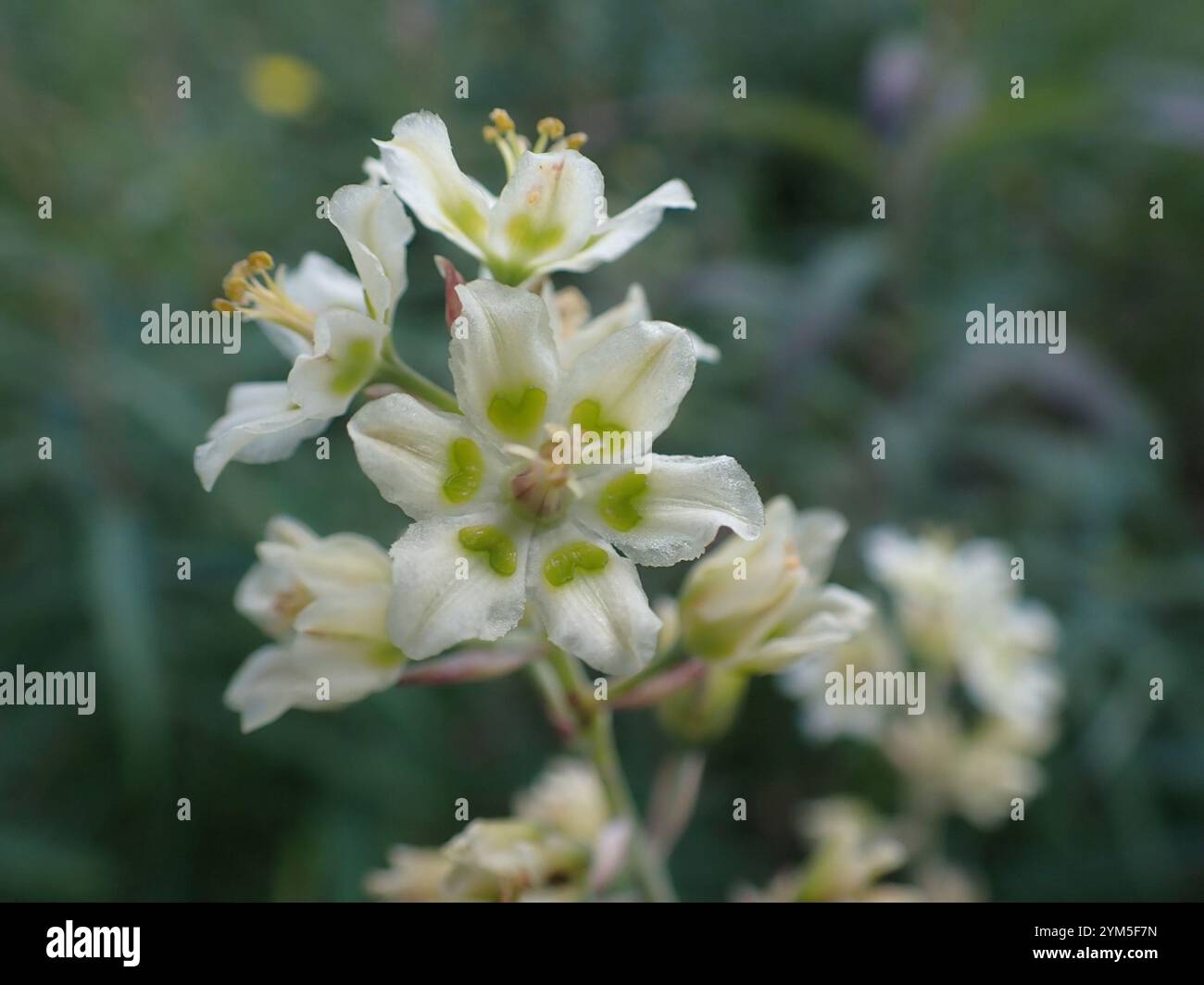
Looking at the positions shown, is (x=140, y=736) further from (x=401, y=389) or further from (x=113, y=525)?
(x=401, y=389)

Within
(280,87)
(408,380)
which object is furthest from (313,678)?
(280,87)

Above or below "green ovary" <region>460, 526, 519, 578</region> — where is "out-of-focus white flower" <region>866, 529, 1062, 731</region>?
below

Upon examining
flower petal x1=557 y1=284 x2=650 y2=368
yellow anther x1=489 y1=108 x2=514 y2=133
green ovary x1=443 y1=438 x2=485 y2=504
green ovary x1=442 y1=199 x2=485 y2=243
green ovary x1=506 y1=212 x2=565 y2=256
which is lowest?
green ovary x1=443 y1=438 x2=485 y2=504

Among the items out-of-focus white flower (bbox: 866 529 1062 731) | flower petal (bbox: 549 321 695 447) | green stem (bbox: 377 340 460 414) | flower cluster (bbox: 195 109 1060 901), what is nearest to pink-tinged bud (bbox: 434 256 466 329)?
flower cluster (bbox: 195 109 1060 901)

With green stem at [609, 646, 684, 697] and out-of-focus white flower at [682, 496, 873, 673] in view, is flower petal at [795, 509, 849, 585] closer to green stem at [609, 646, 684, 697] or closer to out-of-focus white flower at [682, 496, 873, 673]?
out-of-focus white flower at [682, 496, 873, 673]

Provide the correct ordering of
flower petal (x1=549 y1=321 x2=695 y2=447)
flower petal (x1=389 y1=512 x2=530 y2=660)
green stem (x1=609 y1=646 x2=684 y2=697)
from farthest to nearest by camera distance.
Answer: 1. green stem (x1=609 y1=646 x2=684 y2=697)
2. flower petal (x1=549 y1=321 x2=695 y2=447)
3. flower petal (x1=389 y1=512 x2=530 y2=660)

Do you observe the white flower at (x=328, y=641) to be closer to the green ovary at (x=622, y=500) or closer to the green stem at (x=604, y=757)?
the green stem at (x=604, y=757)
